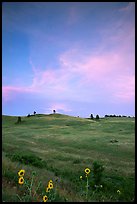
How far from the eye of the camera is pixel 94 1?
14.5ft

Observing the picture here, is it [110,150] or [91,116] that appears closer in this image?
[110,150]

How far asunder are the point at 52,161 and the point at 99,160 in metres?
4.63

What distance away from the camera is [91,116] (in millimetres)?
97812

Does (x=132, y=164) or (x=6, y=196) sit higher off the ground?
(x=6, y=196)

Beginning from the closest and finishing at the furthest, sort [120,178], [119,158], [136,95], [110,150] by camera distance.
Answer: [136,95]
[120,178]
[119,158]
[110,150]

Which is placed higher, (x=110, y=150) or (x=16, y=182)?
(x=16, y=182)

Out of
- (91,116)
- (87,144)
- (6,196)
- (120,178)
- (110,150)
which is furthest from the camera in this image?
(91,116)

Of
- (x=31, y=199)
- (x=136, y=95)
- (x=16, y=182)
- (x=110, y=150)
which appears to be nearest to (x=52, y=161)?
(x=110, y=150)

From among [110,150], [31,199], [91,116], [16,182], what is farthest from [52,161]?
[91,116]

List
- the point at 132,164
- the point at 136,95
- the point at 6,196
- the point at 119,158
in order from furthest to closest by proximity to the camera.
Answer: the point at 119,158 < the point at 132,164 < the point at 6,196 < the point at 136,95

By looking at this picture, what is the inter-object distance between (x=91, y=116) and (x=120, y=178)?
3164 inches

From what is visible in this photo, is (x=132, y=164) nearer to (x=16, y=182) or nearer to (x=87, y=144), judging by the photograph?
(x=87, y=144)

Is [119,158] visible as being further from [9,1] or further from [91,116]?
[91,116]

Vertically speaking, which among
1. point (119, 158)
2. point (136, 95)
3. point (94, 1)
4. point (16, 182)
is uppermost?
point (94, 1)
